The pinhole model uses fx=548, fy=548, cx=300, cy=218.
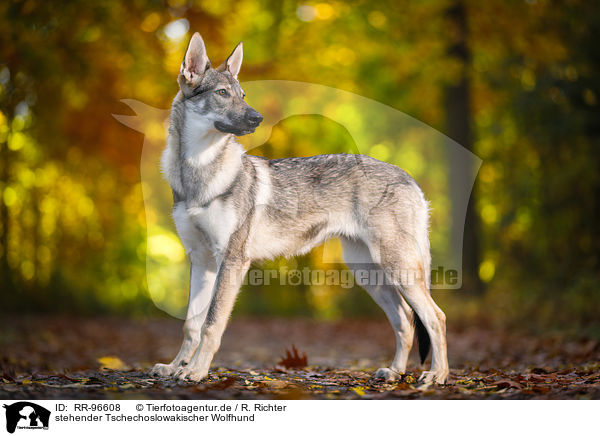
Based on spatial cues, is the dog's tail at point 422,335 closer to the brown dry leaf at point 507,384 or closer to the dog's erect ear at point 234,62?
the brown dry leaf at point 507,384

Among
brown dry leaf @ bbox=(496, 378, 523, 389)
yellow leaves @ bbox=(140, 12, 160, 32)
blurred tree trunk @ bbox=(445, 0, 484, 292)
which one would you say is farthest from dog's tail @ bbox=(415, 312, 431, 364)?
yellow leaves @ bbox=(140, 12, 160, 32)

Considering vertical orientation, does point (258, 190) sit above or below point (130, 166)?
below

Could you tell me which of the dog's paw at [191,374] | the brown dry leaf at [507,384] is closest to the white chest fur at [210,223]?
the dog's paw at [191,374]

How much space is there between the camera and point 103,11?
1102cm

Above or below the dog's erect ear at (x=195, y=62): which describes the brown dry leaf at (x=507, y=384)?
below

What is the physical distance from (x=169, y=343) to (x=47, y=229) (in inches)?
261

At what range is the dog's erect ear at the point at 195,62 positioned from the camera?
4.76 meters

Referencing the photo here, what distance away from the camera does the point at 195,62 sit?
4.84 meters

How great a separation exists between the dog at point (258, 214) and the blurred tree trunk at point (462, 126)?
7.45 metres

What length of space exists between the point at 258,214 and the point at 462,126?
9357 mm

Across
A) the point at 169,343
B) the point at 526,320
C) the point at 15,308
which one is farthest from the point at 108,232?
the point at 526,320

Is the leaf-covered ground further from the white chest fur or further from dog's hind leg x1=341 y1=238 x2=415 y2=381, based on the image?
the white chest fur

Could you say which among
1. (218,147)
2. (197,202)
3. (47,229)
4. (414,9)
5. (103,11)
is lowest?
(197,202)
